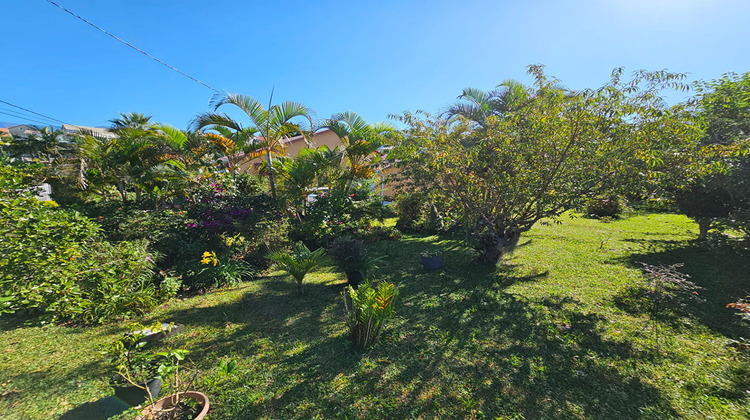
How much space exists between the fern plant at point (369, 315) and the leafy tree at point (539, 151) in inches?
107

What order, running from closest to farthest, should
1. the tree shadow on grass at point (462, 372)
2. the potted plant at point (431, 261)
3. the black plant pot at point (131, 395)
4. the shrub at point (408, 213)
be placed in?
the black plant pot at point (131, 395)
the tree shadow on grass at point (462, 372)
the potted plant at point (431, 261)
the shrub at point (408, 213)

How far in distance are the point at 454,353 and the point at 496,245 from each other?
3.65 metres

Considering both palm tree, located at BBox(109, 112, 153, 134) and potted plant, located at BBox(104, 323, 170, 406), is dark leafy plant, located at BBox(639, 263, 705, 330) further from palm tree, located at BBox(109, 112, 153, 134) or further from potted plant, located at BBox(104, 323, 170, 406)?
palm tree, located at BBox(109, 112, 153, 134)

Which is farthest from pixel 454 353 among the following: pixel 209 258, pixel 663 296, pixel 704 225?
pixel 704 225

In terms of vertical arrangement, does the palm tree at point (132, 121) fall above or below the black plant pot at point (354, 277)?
above

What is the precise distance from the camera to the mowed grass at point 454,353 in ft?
8.82

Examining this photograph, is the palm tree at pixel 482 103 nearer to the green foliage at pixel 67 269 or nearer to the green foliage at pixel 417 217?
the green foliage at pixel 417 217

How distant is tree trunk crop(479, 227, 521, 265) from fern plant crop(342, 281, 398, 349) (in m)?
3.79

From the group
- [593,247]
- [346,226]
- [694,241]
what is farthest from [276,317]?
[694,241]

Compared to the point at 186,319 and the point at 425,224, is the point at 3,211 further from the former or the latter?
the point at 425,224

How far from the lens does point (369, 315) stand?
3543 mm

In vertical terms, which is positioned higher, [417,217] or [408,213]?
[408,213]

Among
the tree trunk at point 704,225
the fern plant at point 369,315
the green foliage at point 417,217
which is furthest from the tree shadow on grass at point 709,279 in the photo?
the green foliage at point 417,217

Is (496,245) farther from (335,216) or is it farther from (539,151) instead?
(335,216)
